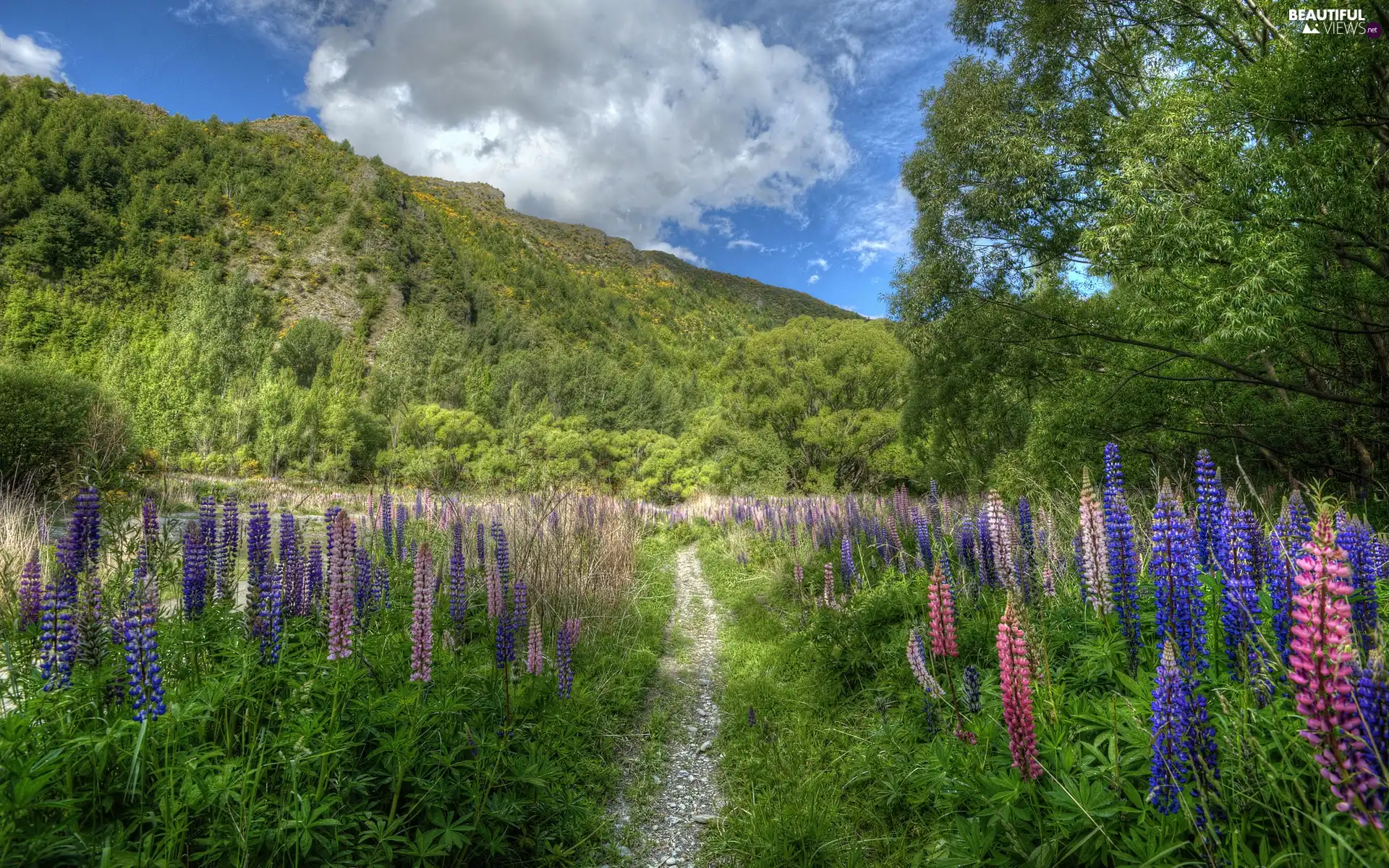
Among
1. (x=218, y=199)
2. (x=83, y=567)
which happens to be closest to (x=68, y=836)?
(x=83, y=567)

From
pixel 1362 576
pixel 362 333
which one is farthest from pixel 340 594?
pixel 362 333

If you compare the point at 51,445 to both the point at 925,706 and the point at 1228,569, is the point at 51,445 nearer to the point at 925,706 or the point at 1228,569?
the point at 925,706

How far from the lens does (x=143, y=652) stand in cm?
216

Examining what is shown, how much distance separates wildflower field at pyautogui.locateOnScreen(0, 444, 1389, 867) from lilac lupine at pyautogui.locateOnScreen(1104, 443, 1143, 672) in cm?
2

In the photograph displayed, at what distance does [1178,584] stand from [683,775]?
143 inches

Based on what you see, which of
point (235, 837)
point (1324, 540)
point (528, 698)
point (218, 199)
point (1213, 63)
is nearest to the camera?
point (1324, 540)

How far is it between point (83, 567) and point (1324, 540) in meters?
4.69

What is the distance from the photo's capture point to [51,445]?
1301 centimetres

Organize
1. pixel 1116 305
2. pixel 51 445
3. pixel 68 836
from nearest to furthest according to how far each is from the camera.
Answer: pixel 68 836 < pixel 51 445 < pixel 1116 305

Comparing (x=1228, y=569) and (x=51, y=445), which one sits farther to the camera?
(x=51, y=445)

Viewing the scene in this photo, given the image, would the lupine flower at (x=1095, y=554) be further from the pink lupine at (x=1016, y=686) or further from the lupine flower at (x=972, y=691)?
the pink lupine at (x=1016, y=686)

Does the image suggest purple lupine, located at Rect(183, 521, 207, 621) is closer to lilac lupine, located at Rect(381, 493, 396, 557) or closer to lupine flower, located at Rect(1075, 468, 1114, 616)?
lilac lupine, located at Rect(381, 493, 396, 557)

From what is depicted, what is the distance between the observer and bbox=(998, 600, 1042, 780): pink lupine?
199cm

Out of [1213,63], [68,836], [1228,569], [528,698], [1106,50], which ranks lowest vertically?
A: [528,698]
